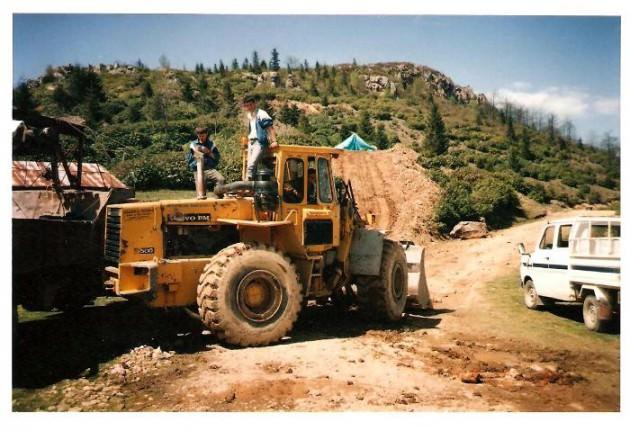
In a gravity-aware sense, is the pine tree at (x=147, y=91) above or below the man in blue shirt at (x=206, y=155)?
above

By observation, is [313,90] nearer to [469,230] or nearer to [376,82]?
[376,82]

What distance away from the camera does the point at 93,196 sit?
28.4ft

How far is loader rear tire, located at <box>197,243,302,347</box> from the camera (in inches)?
258

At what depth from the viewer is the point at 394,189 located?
933 inches

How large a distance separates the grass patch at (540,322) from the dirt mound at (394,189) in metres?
7.06

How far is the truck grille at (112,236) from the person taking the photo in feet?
22.4

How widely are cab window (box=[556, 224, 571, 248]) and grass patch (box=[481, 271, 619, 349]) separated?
4.43 ft

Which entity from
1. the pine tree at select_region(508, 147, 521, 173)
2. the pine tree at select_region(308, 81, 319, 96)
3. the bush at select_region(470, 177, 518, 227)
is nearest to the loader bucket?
the bush at select_region(470, 177, 518, 227)

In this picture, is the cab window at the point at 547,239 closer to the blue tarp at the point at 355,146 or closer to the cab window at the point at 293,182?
the cab window at the point at 293,182

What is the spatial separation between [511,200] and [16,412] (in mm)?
20165

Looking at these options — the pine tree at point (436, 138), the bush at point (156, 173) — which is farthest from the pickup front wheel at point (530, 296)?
the pine tree at point (436, 138)

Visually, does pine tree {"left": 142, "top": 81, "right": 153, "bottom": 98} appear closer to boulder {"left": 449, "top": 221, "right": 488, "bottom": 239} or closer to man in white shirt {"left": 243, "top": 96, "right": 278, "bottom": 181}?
boulder {"left": 449, "top": 221, "right": 488, "bottom": 239}
